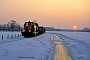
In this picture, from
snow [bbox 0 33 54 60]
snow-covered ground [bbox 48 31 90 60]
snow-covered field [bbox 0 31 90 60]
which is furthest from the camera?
snow-covered ground [bbox 48 31 90 60]

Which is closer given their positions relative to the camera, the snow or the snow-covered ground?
the snow

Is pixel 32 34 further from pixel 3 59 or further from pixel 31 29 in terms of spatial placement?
pixel 3 59

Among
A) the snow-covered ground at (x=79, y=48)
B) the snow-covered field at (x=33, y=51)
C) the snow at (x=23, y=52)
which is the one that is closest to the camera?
the snow at (x=23, y=52)

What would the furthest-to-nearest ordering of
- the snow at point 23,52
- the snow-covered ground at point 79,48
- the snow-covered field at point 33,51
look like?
the snow-covered ground at point 79,48
the snow-covered field at point 33,51
the snow at point 23,52

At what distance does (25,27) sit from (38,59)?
3781 centimetres

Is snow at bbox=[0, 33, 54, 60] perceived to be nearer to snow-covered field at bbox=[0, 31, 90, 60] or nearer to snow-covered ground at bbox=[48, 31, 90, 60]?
snow-covered field at bbox=[0, 31, 90, 60]

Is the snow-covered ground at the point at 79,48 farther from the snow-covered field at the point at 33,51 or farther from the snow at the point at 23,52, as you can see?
the snow at the point at 23,52

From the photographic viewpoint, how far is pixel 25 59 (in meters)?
14.0

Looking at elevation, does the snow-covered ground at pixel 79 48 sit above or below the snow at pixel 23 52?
below

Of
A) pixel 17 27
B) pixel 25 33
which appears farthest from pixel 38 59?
pixel 17 27

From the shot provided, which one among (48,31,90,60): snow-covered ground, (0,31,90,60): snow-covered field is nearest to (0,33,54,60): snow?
(0,31,90,60): snow-covered field

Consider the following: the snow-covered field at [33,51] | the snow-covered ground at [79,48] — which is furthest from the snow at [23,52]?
the snow-covered ground at [79,48]

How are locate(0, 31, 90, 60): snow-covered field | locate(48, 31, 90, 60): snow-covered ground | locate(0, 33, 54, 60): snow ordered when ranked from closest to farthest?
1. locate(0, 33, 54, 60): snow
2. locate(0, 31, 90, 60): snow-covered field
3. locate(48, 31, 90, 60): snow-covered ground

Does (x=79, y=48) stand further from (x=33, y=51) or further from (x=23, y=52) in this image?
(x=23, y=52)
